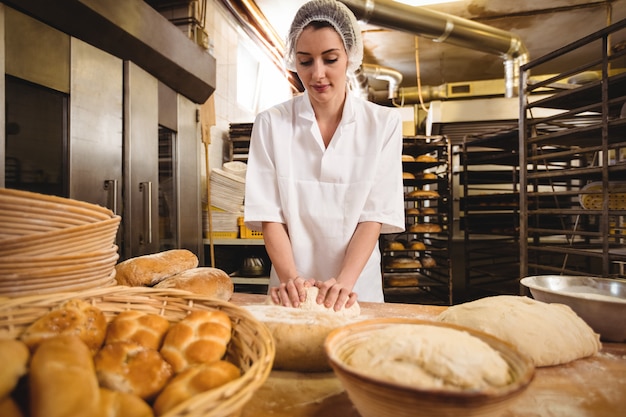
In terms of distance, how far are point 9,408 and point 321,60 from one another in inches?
60.3

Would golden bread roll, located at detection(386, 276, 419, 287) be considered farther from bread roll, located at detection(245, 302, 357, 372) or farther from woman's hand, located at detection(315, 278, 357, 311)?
bread roll, located at detection(245, 302, 357, 372)

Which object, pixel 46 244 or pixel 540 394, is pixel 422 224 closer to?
pixel 540 394

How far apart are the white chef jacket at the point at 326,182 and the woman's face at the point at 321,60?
8.1 inches

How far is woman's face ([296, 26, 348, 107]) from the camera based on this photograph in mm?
1588

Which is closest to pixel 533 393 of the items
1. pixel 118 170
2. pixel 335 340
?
pixel 335 340

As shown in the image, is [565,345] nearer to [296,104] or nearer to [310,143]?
[310,143]

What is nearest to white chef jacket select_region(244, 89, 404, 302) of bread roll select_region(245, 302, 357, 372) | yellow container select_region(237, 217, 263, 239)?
bread roll select_region(245, 302, 357, 372)

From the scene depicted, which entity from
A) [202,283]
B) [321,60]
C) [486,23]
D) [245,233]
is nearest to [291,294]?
[202,283]

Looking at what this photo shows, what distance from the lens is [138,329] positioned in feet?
2.65

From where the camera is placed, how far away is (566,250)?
2.49m

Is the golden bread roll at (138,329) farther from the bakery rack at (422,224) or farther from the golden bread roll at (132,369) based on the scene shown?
the bakery rack at (422,224)

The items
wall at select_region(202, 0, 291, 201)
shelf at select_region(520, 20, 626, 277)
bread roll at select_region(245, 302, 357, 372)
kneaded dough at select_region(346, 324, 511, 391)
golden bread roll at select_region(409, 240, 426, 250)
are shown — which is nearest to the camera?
kneaded dough at select_region(346, 324, 511, 391)

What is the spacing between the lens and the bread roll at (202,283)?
146 cm

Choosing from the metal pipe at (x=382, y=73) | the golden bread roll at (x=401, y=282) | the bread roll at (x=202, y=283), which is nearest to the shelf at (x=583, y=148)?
the golden bread roll at (x=401, y=282)
